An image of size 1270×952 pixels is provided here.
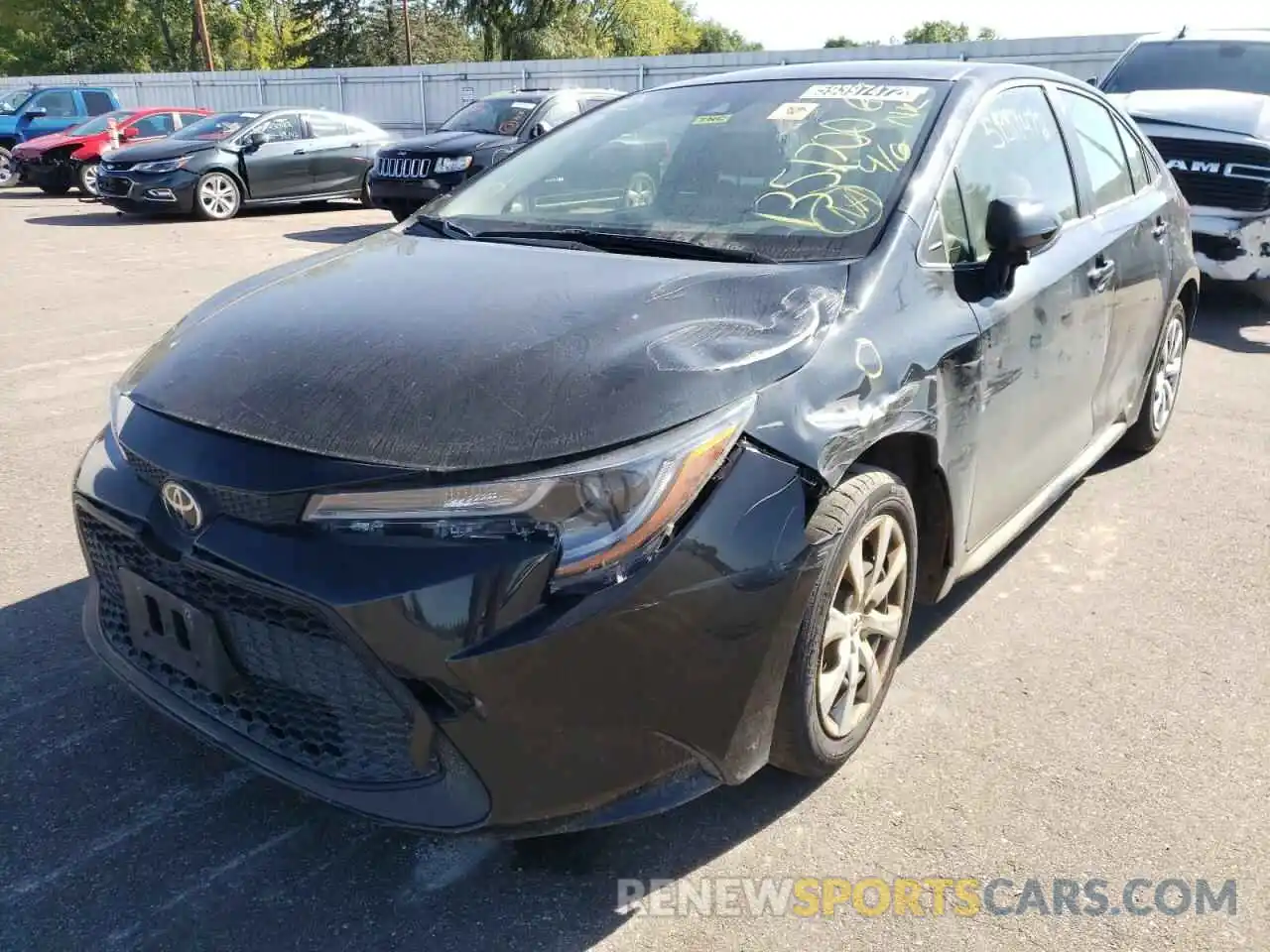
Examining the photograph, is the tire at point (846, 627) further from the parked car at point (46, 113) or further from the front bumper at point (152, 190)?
Result: the parked car at point (46, 113)

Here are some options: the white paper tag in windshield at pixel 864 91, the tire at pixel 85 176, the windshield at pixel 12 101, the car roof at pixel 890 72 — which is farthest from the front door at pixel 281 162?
the white paper tag in windshield at pixel 864 91

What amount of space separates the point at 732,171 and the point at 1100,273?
1.35 m

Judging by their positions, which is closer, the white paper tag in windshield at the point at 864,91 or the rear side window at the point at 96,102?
the white paper tag in windshield at the point at 864,91

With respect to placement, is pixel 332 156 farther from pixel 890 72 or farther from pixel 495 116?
pixel 890 72

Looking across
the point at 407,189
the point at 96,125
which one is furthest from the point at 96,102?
the point at 407,189

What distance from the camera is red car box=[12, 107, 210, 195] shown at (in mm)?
16344

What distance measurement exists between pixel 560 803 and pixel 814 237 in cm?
155

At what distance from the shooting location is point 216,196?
1367 cm

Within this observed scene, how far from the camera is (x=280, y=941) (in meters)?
2.05

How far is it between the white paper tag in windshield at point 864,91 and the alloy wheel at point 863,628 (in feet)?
4.53

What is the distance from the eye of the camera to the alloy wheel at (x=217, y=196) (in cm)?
1350

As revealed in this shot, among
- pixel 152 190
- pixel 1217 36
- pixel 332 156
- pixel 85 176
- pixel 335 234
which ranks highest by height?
pixel 1217 36

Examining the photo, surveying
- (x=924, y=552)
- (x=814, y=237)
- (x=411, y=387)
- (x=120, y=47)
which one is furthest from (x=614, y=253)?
(x=120, y=47)

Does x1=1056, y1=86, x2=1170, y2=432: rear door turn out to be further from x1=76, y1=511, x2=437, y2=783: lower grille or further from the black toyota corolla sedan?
x1=76, y1=511, x2=437, y2=783: lower grille
